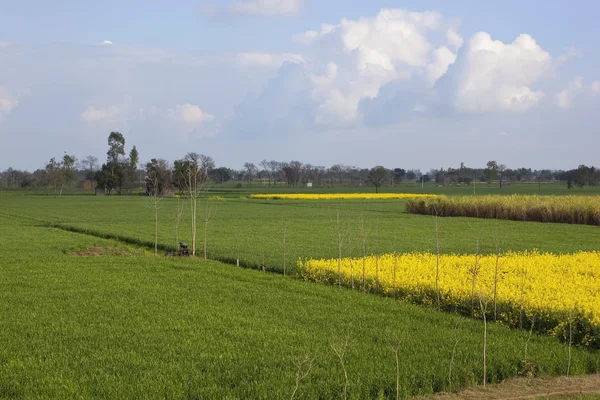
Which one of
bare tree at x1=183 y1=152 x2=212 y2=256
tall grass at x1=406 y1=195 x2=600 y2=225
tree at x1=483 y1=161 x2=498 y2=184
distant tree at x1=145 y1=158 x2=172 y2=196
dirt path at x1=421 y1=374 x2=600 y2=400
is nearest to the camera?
dirt path at x1=421 y1=374 x2=600 y2=400

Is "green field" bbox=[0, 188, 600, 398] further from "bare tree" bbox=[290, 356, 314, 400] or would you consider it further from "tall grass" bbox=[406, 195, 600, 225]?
"tall grass" bbox=[406, 195, 600, 225]

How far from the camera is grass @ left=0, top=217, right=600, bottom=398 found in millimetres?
8930

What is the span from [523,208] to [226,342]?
137 feet

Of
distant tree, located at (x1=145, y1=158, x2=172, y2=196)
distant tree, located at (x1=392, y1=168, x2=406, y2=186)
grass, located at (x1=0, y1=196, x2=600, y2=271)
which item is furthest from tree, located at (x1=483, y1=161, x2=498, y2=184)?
grass, located at (x1=0, y1=196, x2=600, y2=271)

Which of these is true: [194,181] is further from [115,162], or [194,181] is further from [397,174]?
[397,174]

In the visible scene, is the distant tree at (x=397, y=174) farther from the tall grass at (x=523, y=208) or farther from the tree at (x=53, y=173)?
the tall grass at (x=523, y=208)

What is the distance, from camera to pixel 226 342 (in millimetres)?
11109

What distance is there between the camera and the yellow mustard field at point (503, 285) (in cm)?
1241

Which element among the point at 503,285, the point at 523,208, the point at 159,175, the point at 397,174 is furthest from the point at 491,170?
the point at 503,285

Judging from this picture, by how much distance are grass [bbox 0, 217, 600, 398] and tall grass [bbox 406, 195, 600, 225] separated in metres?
33.0

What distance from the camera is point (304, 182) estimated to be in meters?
183

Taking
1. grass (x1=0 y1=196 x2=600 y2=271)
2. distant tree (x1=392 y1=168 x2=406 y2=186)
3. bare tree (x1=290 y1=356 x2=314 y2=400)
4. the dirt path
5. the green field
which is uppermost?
distant tree (x1=392 y1=168 x2=406 y2=186)

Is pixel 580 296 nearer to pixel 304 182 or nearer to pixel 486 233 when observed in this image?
pixel 486 233

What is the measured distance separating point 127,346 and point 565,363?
6984 millimetres
